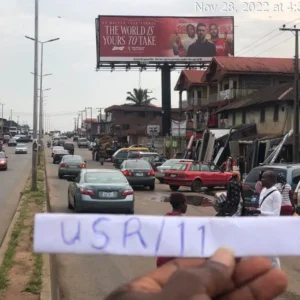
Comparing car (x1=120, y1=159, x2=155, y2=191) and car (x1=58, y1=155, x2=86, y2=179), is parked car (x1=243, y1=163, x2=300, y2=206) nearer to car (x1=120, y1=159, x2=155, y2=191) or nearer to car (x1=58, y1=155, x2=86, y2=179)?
car (x1=120, y1=159, x2=155, y2=191)

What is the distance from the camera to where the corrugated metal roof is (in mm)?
52625

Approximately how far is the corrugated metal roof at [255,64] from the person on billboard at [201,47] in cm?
657

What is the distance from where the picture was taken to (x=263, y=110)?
4103 cm

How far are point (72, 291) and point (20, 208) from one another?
33.9ft

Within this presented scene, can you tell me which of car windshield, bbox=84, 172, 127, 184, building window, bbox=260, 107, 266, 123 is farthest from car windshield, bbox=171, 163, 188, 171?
building window, bbox=260, 107, 266, 123

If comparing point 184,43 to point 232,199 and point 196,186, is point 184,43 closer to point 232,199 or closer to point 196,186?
point 196,186

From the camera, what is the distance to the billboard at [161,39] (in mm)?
62125

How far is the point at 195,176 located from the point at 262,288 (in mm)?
26558

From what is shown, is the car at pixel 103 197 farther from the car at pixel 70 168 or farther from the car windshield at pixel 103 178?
the car at pixel 70 168

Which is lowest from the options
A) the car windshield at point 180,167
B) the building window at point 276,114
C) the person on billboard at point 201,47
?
the car windshield at point 180,167

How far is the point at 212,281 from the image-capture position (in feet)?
5.13

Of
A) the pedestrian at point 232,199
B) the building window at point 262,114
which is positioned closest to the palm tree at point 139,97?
the building window at point 262,114

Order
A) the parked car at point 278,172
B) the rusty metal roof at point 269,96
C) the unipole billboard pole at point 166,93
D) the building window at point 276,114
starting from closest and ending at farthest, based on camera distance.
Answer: the parked car at point 278,172, the rusty metal roof at point 269,96, the building window at point 276,114, the unipole billboard pole at point 166,93

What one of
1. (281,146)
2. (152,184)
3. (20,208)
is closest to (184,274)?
(20,208)
